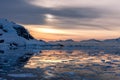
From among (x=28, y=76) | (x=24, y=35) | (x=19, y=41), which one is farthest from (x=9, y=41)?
(x=28, y=76)

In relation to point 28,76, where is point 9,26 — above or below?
above

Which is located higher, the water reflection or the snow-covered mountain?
the snow-covered mountain

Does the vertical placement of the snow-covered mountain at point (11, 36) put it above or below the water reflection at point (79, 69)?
above

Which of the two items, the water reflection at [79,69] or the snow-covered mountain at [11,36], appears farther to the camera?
Answer: the snow-covered mountain at [11,36]

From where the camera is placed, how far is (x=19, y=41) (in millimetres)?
120750

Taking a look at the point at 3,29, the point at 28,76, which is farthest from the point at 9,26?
the point at 28,76

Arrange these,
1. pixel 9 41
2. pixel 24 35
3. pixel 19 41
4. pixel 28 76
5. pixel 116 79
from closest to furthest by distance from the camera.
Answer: pixel 116 79
pixel 28 76
pixel 9 41
pixel 19 41
pixel 24 35

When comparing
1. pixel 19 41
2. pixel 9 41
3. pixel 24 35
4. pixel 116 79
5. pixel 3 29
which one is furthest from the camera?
pixel 24 35

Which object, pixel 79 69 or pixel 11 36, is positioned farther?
pixel 11 36

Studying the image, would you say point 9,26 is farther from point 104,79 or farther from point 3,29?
point 104,79

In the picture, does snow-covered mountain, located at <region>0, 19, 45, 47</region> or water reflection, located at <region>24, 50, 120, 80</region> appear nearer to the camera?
water reflection, located at <region>24, 50, 120, 80</region>

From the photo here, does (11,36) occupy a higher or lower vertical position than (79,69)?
higher

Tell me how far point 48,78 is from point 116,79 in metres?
4.63

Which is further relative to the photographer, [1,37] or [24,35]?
[24,35]
